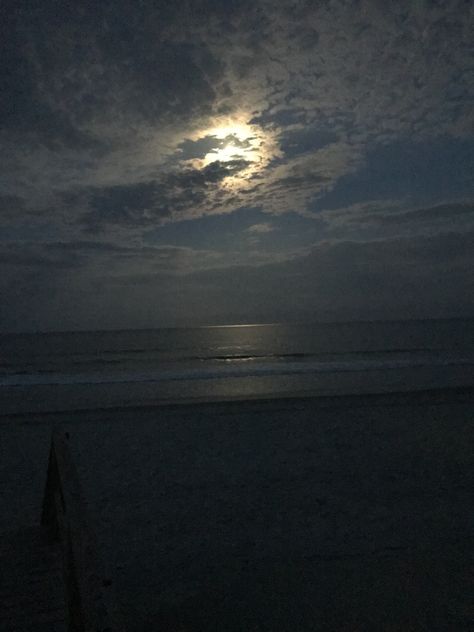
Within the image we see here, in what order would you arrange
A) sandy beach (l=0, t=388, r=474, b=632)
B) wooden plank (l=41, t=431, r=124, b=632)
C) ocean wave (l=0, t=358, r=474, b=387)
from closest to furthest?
wooden plank (l=41, t=431, r=124, b=632), sandy beach (l=0, t=388, r=474, b=632), ocean wave (l=0, t=358, r=474, b=387)

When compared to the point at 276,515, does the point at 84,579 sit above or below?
above

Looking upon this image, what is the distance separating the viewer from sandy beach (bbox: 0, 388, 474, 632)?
5.68 meters

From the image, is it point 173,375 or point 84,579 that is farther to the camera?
point 173,375

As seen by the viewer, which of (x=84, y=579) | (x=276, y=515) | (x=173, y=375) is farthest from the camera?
(x=173, y=375)

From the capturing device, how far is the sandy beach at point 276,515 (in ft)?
18.6

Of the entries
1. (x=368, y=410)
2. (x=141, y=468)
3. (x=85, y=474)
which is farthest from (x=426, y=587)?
(x=368, y=410)

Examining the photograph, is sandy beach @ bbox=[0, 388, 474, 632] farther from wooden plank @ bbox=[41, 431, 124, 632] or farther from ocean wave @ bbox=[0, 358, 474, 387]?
ocean wave @ bbox=[0, 358, 474, 387]

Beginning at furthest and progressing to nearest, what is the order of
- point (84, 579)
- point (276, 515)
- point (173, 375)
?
point (173, 375) < point (276, 515) < point (84, 579)

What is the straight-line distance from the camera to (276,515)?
325 inches

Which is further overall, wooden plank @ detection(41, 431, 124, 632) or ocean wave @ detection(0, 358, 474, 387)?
ocean wave @ detection(0, 358, 474, 387)

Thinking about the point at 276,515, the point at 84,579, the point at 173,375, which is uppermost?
the point at 84,579

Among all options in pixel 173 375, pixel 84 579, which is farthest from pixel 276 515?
pixel 173 375

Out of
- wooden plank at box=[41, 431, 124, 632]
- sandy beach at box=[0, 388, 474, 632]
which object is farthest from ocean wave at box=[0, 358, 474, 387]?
wooden plank at box=[41, 431, 124, 632]

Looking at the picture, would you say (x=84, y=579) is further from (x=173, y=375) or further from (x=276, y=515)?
(x=173, y=375)
